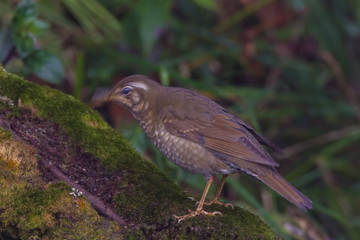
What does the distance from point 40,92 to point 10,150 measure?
20.8 inches

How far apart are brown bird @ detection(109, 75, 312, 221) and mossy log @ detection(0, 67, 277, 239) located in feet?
1.00

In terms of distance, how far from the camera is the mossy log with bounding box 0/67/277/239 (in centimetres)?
254

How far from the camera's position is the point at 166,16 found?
6266 mm

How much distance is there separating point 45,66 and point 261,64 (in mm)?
3776

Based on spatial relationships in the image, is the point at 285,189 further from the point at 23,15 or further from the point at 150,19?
the point at 150,19

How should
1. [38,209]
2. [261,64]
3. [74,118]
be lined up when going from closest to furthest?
[38,209] → [74,118] → [261,64]

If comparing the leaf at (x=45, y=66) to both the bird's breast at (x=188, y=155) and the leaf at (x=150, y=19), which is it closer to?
the bird's breast at (x=188, y=155)

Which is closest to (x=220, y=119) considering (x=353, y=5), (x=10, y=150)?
(x=10, y=150)

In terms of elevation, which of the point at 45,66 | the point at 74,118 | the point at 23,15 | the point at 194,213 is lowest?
the point at 45,66

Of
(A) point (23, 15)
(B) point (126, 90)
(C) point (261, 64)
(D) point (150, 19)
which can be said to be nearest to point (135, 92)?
(B) point (126, 90)

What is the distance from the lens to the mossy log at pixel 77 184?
2.54 metres

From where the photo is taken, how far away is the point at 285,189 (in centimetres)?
315

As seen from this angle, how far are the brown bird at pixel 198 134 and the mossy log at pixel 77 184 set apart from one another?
306mm

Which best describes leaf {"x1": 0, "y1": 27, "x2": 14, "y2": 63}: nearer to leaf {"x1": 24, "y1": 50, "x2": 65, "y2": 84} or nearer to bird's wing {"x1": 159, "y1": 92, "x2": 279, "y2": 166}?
leaf {"x1": 24, "y1": 50, "x2": 65, "y2": 84}
